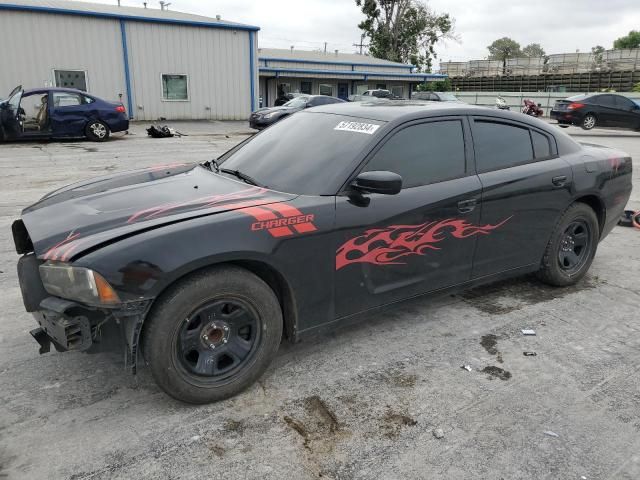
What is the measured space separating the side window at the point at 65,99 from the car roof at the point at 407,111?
41.4 ft

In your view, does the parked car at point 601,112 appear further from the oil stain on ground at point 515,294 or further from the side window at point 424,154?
the side window at point 424,154

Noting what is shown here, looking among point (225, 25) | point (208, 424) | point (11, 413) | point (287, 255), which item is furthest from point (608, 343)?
point (225, 25)

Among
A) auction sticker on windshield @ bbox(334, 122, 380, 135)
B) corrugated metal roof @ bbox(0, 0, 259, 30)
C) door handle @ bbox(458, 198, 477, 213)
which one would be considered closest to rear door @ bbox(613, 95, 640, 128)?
corrugated metal roof @ bbox(0, 0, 259, 30)

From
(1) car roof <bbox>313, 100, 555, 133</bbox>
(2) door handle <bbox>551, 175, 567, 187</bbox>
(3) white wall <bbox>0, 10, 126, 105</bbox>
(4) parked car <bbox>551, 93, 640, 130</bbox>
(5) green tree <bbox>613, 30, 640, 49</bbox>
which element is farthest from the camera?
(5) green tree <bbox>613, 30, 640, 49</bbox>

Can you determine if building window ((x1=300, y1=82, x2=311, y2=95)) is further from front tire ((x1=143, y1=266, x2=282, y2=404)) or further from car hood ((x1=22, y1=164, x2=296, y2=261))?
front tire ((x1=143, y1=266, x2=282, y2=404))

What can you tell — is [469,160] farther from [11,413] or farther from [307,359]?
[11,413]

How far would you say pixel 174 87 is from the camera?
77.0 feet

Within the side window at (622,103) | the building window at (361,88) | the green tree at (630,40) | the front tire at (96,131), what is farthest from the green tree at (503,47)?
the front tire at (96,131)

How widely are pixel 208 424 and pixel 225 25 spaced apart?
23.6 metres

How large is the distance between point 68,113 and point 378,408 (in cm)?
1423

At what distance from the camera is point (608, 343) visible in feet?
11.5

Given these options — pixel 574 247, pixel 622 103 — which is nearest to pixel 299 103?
pixel 622 103

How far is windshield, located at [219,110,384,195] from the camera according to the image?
3125mm

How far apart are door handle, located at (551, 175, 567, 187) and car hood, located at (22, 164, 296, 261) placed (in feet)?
7.38
